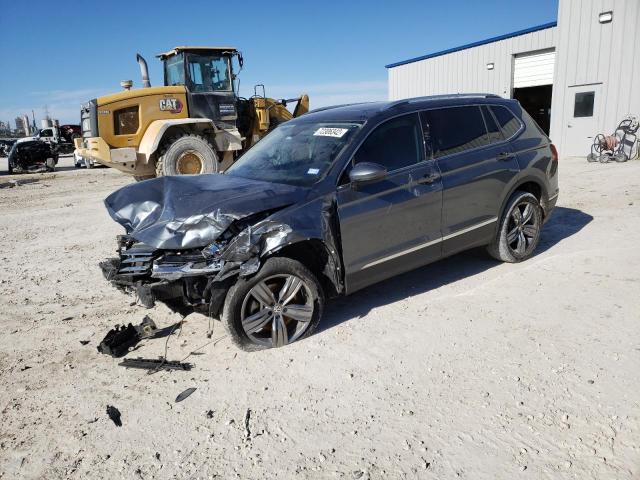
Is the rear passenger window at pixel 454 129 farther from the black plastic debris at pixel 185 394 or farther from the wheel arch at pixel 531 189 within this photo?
the black plastic debris at pixel 185 394

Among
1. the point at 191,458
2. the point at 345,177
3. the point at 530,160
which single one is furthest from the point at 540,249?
the point at 191,458

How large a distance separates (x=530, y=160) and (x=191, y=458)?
4515 mm

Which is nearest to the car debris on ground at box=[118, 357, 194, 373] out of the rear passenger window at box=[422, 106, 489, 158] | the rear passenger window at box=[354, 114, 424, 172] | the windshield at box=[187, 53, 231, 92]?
the rear passenger window at box=[354, 114, 424, 172]

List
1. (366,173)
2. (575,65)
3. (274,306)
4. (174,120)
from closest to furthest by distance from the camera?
(274,306) → (366,173) → (174,120) → (575,65)

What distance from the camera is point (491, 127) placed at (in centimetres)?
511

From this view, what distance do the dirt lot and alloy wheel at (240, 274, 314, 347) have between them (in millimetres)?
141

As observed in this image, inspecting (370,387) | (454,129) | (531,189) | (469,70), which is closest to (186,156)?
(454,129)

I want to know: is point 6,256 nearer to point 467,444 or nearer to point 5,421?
point 5,421

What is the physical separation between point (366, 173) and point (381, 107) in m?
0.93

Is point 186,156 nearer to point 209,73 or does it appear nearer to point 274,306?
point 209,73

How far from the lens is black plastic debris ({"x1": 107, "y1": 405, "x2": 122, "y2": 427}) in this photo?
296cm

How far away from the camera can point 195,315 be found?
14.7ft

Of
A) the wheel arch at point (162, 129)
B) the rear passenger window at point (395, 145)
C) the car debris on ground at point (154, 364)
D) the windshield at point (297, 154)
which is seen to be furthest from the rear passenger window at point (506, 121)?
the wheel arch at point (162, 129)

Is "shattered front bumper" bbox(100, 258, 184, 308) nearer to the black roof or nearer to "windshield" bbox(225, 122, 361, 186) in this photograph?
"windshield" bbox(225, 122, 361, 186)
